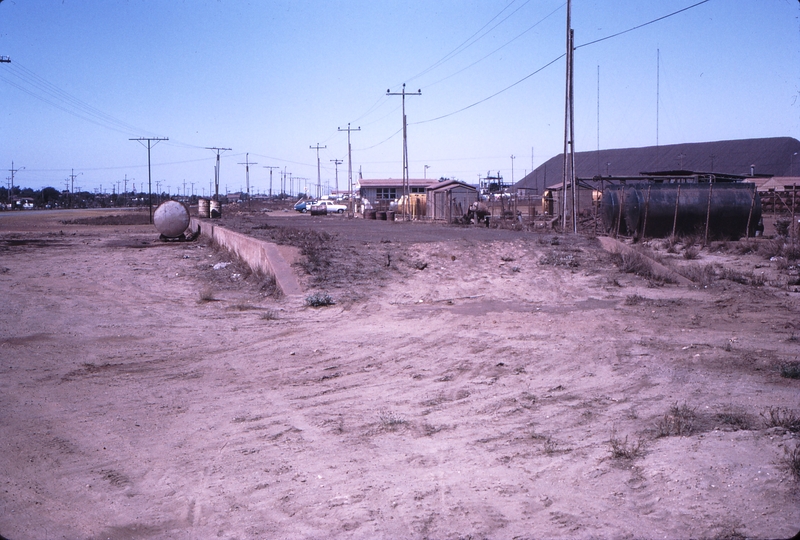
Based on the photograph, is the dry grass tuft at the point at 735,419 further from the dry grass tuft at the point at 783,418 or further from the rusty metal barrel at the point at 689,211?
the rusty metal barrel at the point at 689,211

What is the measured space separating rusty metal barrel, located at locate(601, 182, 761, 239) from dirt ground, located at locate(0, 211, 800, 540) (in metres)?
13.3

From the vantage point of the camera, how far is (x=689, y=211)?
84.0 ft

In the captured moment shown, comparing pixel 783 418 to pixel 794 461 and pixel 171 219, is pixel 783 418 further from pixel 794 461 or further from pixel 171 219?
pixel 171 219

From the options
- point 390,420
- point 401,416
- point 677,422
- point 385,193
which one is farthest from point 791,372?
point 385,193

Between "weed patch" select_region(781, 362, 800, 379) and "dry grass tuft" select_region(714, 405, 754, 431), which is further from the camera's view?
"weed patch" select_region(781, 362, 800, 379)

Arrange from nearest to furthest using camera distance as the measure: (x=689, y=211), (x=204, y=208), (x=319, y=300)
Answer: (x=319, y=300) < (x=689, y=211) < (x=204, y=208)

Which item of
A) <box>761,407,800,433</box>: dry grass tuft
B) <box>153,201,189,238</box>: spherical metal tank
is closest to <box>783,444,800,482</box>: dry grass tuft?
<box>761,407,800,433</box>: dry grass tuft

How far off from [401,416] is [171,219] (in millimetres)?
25740

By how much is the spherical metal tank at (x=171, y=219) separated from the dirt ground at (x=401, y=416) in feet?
55.8

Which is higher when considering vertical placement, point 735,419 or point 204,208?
point 204,208

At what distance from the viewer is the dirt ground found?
4.35 m

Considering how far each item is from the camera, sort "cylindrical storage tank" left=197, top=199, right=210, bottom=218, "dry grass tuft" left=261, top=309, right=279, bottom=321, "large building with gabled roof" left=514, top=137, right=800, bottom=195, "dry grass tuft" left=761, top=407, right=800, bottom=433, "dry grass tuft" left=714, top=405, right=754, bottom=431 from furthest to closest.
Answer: "large building with gabled roof" left=514, top=137, right=800, bottom=195, "cylindrical storage tank" left=197, top=199, right=210, bottom=218, "dry grass tuft" left=261, top=309, right=279, bottom=321, "dry grass tuft" left=714, top=405, right=754, bottom=431, "dry grass tuft" left=761, top=407, right=800, bottom=433

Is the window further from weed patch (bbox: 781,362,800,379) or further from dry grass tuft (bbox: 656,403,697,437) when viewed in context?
dry grass tuft (bbox: 656,403,697,437)

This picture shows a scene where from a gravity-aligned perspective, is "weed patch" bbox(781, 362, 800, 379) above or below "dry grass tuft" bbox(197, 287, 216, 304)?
below
